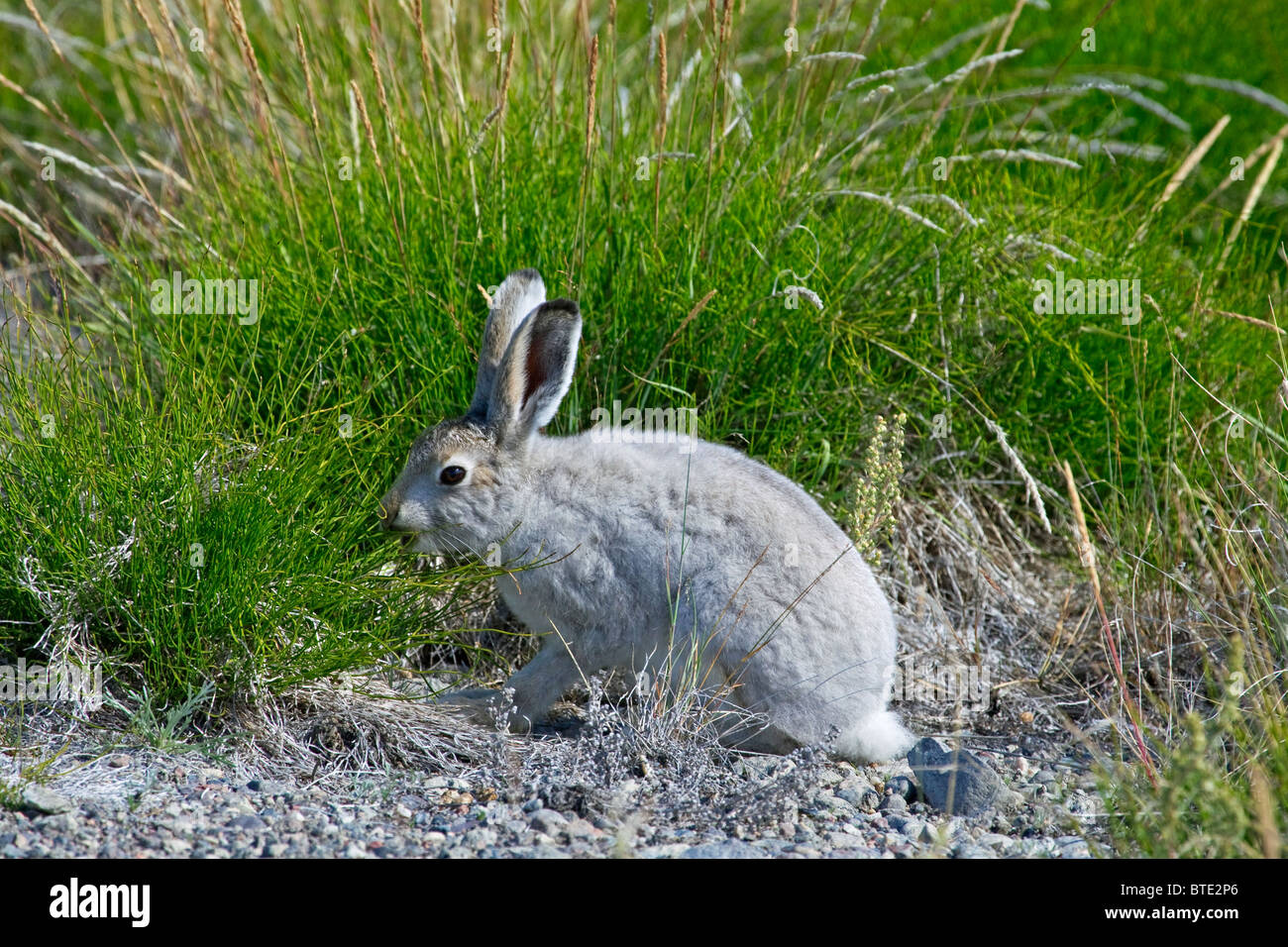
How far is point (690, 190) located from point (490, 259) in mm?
889

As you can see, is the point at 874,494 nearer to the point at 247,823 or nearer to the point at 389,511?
the point at 389,511

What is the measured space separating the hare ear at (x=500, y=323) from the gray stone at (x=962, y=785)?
6.27 feet

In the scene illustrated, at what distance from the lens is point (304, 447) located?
14.7 ft

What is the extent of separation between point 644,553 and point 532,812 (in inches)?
38.9

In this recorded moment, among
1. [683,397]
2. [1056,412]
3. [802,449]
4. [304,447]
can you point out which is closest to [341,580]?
[304,447]

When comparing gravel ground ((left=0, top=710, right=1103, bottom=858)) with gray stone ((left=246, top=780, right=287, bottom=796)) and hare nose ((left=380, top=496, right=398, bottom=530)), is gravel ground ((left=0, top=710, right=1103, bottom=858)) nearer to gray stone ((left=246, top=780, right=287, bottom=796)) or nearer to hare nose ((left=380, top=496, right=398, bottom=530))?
gray stone ((left=246, top=780, right=287, bottom=796))

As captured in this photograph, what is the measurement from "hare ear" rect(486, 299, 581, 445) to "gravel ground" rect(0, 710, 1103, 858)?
3.59 ft

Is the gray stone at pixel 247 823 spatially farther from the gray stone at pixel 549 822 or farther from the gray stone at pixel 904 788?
the gray stone at pixel 904 788

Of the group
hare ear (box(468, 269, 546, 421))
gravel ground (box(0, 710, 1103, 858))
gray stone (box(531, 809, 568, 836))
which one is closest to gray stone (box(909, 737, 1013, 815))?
gravel ground (box(0, 710, 1103, 858))

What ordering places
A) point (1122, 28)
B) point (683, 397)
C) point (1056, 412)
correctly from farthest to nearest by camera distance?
point (1122, 28) < point (1056, 412) < point (683, 397)

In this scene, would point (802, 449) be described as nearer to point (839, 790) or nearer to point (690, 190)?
point (690, 190)

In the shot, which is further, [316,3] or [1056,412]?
[316,3]

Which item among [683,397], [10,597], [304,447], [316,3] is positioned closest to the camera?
[10,597]

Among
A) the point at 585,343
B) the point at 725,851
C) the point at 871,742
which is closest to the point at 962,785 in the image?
the point at 871,742
